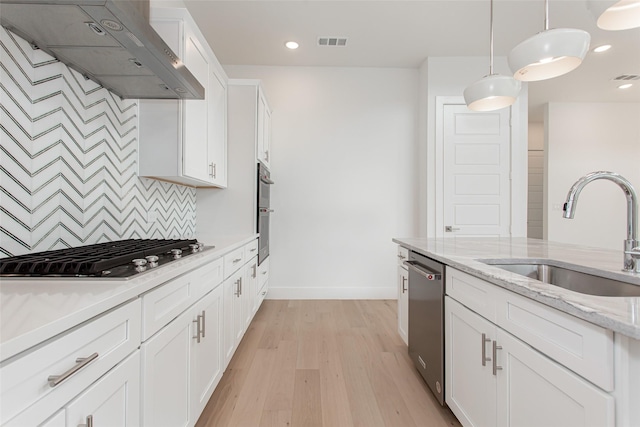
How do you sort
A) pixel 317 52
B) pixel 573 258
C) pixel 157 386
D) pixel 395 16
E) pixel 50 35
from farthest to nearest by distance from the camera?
1. pixel 317 52
2. pixel 395 16
3. pixel 573 258
4. pixel 50 35
5. pixel 157 386

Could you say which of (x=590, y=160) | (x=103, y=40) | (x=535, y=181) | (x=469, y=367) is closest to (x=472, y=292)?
(x=469, y=367)

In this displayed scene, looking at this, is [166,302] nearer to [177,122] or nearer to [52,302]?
[52,302]

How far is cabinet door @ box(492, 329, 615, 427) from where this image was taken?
74 centimetres

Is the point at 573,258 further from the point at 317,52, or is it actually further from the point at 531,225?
the point at 531,225

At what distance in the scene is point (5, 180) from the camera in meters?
1.15

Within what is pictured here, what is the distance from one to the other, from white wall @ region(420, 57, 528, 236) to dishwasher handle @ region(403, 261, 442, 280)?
1.86 meters

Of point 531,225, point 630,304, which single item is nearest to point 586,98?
point 531,225

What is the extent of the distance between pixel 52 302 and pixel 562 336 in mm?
1297

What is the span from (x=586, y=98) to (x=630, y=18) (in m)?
5.01

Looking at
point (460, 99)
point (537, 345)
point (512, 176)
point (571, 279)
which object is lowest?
point (537, 345)

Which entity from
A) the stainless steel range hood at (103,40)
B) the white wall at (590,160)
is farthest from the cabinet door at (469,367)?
the white wall at (590,160)

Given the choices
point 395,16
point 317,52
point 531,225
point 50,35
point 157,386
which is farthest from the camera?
point 531,225

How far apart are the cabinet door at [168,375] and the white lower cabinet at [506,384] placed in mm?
1223

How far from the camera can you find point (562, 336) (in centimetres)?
83
